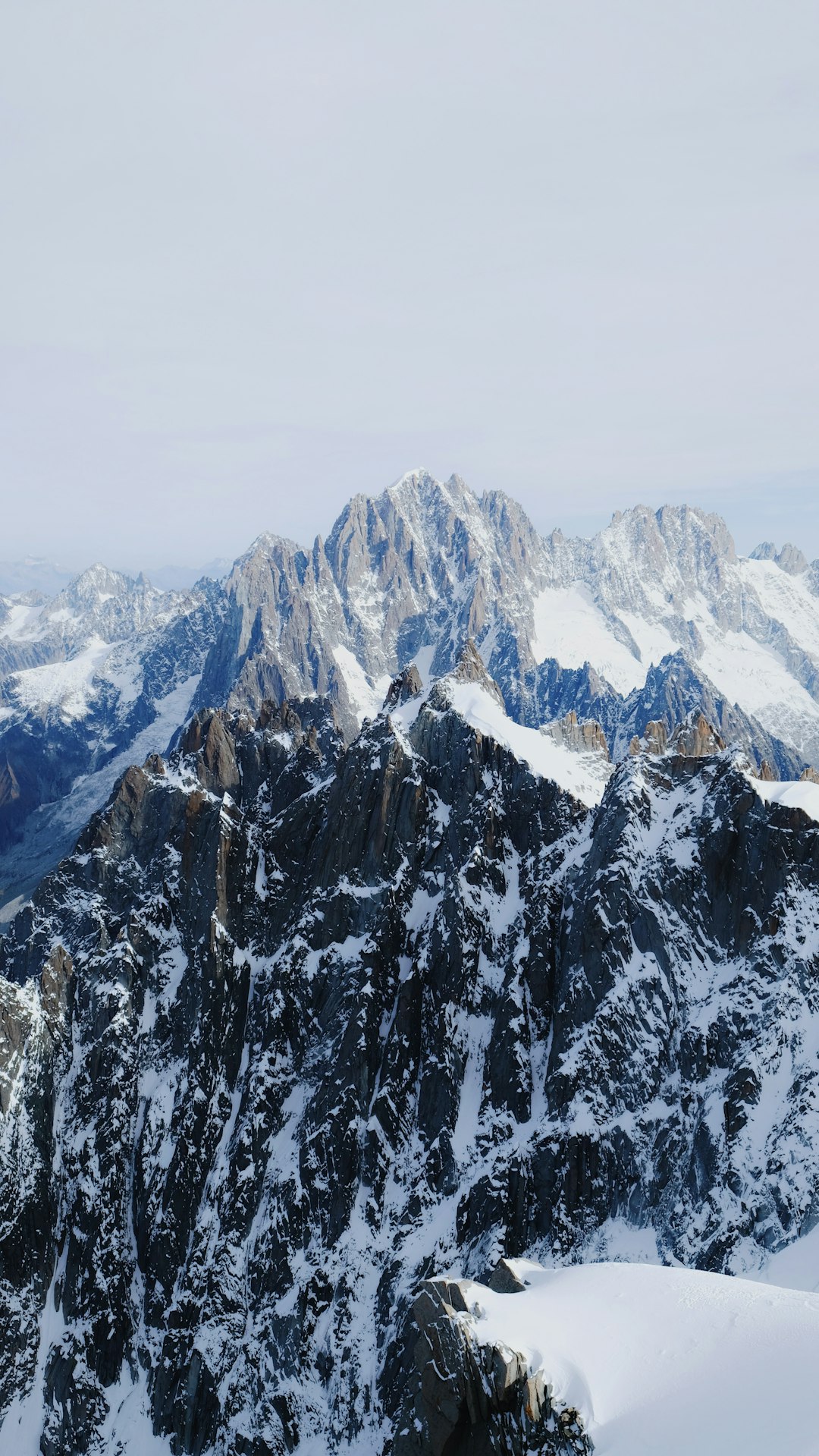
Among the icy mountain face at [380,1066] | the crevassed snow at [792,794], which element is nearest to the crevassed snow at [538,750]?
the icy mountain face at [380,1066]

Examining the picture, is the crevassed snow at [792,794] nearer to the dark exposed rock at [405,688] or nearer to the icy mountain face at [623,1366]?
the icy mountain face at [623,1366]

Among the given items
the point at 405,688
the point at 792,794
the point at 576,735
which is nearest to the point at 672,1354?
the point at 792,794

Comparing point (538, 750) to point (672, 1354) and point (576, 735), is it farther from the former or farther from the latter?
point (672, 1354)

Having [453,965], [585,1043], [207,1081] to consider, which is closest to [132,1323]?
[207,1081]

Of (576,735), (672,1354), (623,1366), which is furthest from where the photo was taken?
(576,735)

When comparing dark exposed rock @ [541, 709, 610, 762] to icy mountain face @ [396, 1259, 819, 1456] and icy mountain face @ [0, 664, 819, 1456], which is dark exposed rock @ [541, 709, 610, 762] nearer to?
icy mountain face @ [0, 664, 819, 1456]

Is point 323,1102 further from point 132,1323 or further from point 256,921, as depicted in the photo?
point 132,1323
